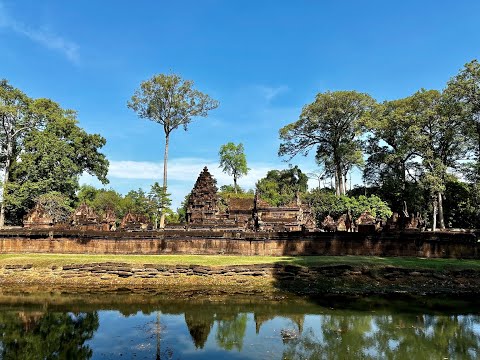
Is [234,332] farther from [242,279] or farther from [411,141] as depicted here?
[411,141]

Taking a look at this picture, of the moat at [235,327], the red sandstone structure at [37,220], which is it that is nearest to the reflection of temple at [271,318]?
the moat at [235,327]

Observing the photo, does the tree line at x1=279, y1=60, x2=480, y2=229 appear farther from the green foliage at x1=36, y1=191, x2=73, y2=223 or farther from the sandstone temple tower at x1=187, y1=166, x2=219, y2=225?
the green foliage at x1=36, y1=191, x2=73, y2=223

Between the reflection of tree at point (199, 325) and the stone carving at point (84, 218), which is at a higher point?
the stone carving at point (84, 218)

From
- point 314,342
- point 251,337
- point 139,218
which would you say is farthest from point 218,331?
point 139,218

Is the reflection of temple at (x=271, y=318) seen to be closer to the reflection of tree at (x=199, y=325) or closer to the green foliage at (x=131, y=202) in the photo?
the reflection of tree at (x=199, y=325)

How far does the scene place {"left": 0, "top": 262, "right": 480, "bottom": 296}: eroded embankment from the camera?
16594 mm

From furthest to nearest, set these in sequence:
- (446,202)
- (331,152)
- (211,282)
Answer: (331,152), (446,202), (211,282)

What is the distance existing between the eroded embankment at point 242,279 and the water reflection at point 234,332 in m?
2.57

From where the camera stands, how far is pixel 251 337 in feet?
34.9

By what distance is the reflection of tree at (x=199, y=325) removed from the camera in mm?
10556

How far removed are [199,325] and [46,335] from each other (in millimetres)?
4356

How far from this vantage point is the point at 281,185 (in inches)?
3428

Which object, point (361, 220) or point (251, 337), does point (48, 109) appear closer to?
point (361, 220)

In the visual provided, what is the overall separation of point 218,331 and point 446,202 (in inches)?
1776
